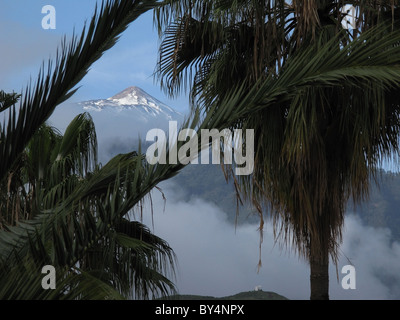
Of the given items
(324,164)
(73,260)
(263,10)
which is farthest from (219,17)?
(73,260)

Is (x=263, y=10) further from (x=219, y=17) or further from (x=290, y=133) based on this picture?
(x=290, y=133)

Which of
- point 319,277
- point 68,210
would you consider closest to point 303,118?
point 319,277

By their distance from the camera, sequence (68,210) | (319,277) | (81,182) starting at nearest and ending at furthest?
(68,210) < (81,182) < (319,277)

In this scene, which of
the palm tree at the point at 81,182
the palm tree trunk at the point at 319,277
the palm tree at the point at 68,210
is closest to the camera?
the palm tree at the point at 68,210

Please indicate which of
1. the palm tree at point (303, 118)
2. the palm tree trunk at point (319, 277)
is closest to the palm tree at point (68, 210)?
the palm tree at point (303, 118)

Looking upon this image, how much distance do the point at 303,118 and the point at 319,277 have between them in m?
2.50

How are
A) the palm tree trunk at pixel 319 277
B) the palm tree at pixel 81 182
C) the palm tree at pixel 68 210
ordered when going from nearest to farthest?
the palm tree at pixel 68 210 < the palm tree at pixel 81 182 < the palm tree trunk at pixel 319 277

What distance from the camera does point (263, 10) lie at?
7102mm

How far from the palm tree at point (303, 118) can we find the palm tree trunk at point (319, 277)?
0.04 ft

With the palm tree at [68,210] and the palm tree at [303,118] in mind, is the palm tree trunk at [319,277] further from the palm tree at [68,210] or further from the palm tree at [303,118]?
the palm tree at [68,210]

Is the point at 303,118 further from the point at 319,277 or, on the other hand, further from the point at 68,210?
the point at 68,210

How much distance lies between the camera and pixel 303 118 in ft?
21.6

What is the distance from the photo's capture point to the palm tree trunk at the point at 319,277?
7.85m

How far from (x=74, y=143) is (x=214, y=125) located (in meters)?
5.03
